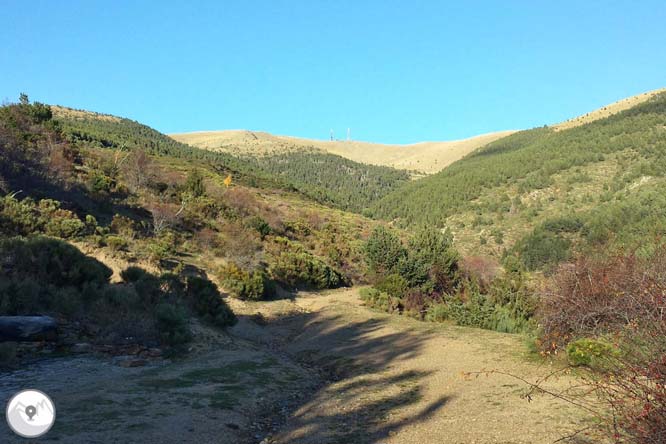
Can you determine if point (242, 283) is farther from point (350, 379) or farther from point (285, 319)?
point (350, 379)

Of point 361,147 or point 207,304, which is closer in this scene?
point 207,304

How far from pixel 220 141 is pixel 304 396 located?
142669 mm

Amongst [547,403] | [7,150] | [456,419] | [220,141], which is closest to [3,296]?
[456,419]

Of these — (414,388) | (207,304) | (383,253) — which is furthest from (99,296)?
(383,253)

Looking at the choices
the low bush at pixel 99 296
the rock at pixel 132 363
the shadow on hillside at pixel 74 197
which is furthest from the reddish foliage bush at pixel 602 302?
the shadow on hillside at pixel 74 197

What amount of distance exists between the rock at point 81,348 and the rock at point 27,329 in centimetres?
54

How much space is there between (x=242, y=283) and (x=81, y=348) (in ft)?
30.0

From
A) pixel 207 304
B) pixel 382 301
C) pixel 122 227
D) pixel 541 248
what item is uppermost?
pixel 122 227

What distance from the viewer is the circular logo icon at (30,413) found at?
16.6ft

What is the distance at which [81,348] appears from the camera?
8914 mm

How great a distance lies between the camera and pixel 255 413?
276 inches

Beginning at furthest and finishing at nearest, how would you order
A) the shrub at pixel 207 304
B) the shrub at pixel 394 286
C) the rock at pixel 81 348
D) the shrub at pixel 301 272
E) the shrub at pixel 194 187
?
1. the shrub at pixel 194 187
2. the shrub at pixel 301 272
3. the shrub at pixel 394 286
4. the shrub at pixel 207 304
5. the rock at pixel 81 348

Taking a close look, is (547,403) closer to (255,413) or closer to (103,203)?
(255,413)

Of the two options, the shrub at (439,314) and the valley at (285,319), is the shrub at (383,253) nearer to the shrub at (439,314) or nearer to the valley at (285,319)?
the valley at (285,319)
